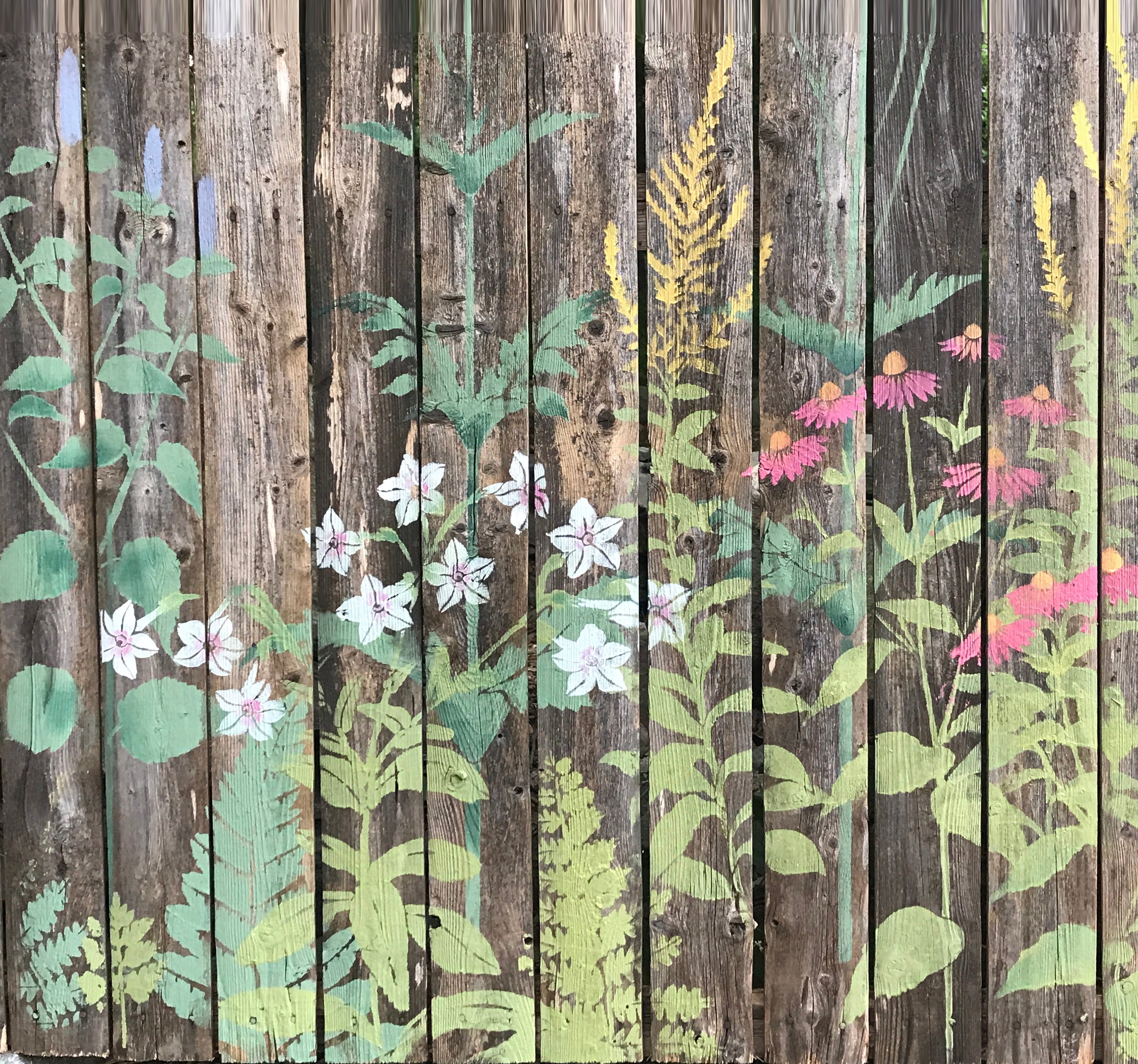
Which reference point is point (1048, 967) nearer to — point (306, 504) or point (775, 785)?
point (775, 785)

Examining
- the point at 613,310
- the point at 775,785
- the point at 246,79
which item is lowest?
the point at 775,785

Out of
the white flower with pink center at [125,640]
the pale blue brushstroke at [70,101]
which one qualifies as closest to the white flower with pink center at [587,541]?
the white flower with pink center at [125,640]

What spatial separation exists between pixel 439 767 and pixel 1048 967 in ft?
4.04

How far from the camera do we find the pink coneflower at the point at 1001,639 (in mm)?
1699

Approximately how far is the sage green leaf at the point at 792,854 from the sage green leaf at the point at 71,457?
59.7 inches

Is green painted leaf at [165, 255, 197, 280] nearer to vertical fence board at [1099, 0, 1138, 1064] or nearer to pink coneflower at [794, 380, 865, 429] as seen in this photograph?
pink coneflower at [794, 380, 865, 429]

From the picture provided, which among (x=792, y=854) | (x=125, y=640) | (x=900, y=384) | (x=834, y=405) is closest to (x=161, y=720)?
(x=125, y=640)

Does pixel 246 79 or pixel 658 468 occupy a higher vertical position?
pixel 246 79

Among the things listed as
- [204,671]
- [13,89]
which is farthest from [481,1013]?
[13,89]

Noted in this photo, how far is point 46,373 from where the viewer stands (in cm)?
173

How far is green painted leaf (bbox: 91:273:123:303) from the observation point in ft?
5.63

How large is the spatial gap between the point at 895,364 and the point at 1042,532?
0.42 metres

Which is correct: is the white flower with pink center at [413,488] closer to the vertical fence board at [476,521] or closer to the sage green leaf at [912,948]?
the vertical fence board at [476,521]

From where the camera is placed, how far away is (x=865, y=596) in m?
1.71
